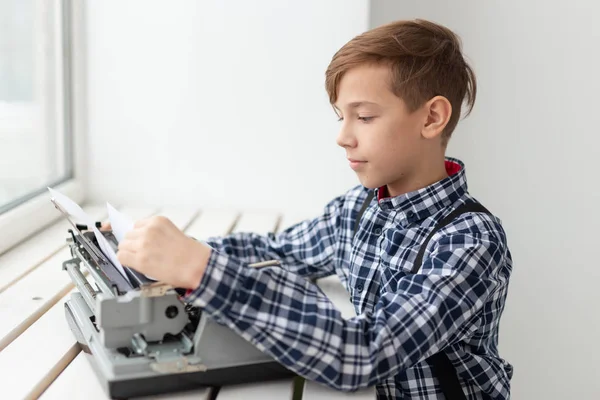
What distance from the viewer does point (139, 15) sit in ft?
7.67

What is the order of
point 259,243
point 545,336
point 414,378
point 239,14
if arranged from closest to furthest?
point 414,378 → point 259,243 → point 239,14 → point 545,336

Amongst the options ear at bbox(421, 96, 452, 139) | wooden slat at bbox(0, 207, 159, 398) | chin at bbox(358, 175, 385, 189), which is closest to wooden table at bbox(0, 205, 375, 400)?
wooden slat at bbox(0, 207, 159, 398)

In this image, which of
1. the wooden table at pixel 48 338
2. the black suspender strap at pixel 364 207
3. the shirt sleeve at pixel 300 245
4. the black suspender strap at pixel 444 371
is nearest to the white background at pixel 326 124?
the wooden table at pixel 48 338

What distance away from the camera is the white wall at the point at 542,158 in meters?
2.47

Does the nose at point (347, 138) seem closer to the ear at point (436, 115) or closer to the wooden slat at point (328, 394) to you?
the ear at point (436, 115)

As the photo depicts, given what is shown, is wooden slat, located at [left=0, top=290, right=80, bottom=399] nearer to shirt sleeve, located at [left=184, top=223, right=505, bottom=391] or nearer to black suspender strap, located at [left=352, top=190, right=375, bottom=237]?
shirt sleeve, located at [left=184, top=223, right=505, bottom=391]

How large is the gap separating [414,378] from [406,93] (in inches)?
19.7

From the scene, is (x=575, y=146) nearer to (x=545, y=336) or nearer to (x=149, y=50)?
(x=545, y=336)

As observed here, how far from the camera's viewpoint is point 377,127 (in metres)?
1.32

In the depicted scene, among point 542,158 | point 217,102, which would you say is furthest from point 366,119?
point 542,158

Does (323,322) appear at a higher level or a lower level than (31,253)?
higher

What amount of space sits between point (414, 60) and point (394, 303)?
18.7 inches

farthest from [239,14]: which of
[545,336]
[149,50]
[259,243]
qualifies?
[545,336]

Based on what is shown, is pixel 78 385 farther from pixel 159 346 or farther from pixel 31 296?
pixel 31 296
